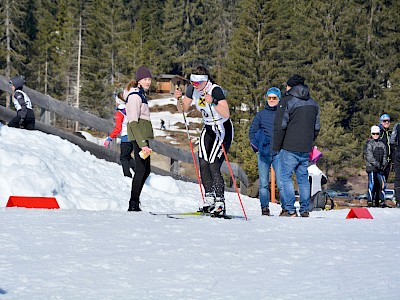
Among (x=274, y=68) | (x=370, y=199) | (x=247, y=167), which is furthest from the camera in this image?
(x=274, y=68)

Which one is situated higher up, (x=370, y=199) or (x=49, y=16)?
(x=49, y=16)

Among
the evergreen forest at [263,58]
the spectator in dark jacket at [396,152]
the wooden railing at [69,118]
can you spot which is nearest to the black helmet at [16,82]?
the wooden railing at [69,118]

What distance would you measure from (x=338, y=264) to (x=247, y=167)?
39.8 metres

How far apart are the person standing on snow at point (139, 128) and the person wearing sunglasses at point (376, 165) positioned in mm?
6546

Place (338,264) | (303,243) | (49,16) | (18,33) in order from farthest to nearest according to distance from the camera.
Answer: (49,16)
(18,33)
(303,243)
(338,264)

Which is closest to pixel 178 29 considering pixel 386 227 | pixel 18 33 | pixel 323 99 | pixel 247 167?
pixel 18 33

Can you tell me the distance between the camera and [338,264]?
4.56m

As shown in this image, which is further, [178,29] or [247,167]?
[178,29]

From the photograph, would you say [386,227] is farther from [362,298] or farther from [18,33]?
[18,33]

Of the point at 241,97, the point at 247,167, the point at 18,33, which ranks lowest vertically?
the point at 247,167

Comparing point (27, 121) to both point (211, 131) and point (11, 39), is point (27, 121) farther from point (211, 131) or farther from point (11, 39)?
point (11, 39)

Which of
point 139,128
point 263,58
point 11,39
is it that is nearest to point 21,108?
point 139,128

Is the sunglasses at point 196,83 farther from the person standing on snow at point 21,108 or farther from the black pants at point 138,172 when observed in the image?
the person standing on snow at point 21,108

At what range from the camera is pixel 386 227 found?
6.99m
